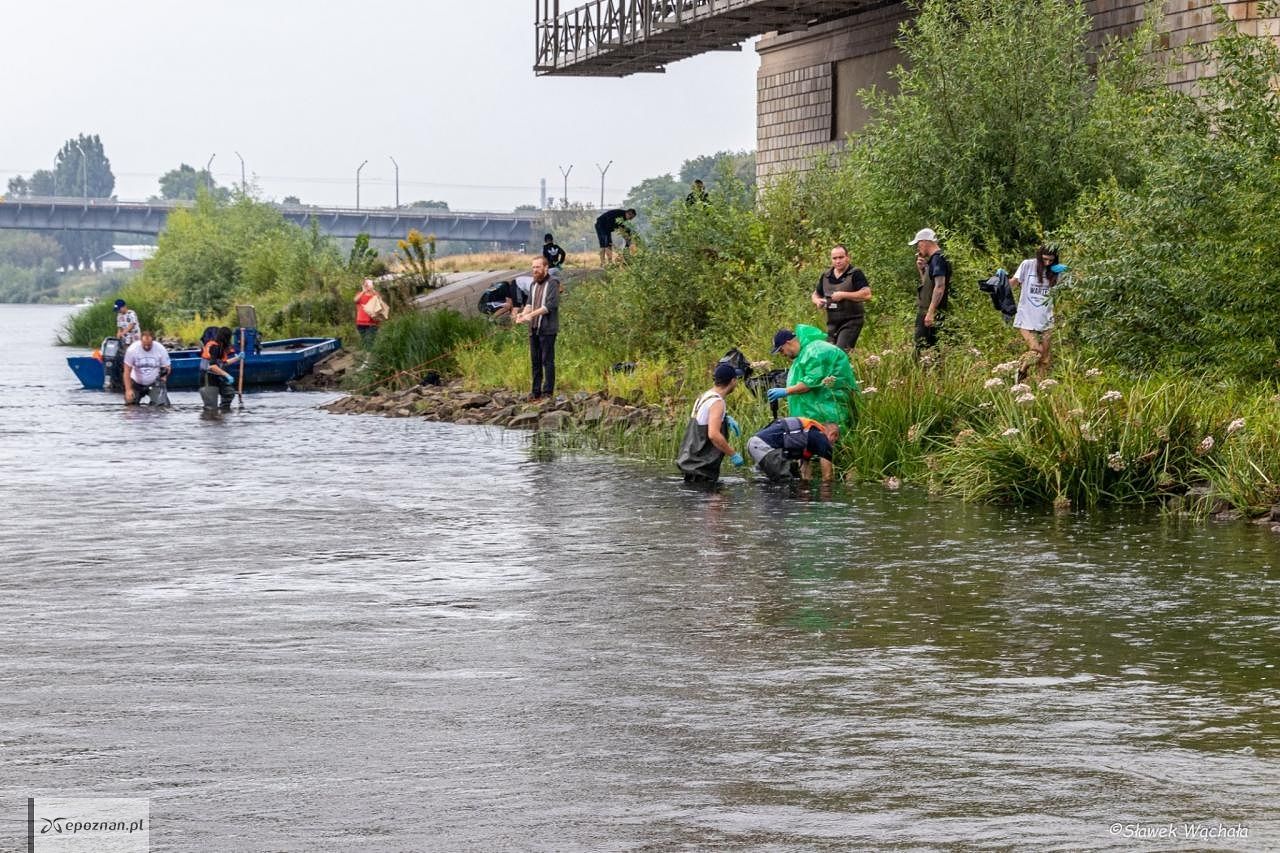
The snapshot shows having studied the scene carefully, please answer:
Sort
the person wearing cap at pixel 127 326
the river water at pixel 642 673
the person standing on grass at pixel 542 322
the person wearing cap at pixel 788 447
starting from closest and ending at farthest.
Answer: the river water at pixel 642 673 → the person wearing cap at pixel 788 447 → the person standing on grass at pixel 542 322 → the person wearing cap at pixel 127 326

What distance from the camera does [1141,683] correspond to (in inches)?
349

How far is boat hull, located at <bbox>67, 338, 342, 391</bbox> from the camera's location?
3719 centimetres

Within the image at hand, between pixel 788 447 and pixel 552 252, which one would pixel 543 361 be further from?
pixel 788 447

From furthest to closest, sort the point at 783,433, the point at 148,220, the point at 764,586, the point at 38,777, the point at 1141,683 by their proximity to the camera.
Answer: the point at 148,220
the point at 783,433
the point at 764,586
the point at 1141,683
the point at 38,777

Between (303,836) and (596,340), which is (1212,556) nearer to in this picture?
(303,836)

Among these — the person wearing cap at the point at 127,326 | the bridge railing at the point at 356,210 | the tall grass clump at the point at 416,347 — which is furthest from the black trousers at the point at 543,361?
the bridge railing at the point at 356,210

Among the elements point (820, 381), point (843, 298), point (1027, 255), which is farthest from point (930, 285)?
point (820, 381)

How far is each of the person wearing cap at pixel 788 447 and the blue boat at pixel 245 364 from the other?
824 inches

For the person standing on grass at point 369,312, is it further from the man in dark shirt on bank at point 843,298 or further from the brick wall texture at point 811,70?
the man in dark shirt on bank at point 843,298

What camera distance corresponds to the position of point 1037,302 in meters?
21.1

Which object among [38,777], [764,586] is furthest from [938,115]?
[38,777]

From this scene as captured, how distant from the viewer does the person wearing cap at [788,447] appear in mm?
18391

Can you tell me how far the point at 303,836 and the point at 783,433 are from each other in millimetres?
12573

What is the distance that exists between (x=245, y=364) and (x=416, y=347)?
457 centimetres
